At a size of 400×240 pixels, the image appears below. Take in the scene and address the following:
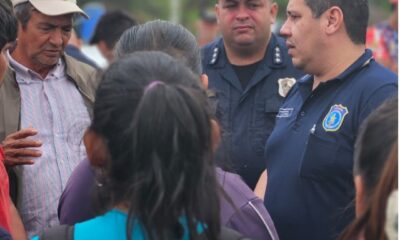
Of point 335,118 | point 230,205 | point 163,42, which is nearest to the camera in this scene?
point 230,205

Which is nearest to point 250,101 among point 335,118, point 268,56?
point 268,56

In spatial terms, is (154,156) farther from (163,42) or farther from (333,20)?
(333,20)

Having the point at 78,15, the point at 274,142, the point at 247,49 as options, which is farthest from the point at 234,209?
the point at 247,49

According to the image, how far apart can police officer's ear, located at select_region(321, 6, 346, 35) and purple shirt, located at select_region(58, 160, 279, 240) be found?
5.77ft

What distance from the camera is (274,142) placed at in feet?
15.8

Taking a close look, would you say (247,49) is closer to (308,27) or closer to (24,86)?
(308,27)

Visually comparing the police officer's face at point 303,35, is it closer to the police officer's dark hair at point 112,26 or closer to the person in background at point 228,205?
the person in background at point 228,205

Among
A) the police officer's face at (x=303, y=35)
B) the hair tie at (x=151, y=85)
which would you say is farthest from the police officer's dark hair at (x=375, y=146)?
the police officer's face at (x=303, y=35)

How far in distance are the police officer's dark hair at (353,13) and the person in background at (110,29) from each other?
13.6 ft

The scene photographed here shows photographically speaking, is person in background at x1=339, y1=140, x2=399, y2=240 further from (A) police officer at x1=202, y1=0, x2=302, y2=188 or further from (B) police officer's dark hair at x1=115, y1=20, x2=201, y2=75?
(A) police officer at x1=202, y1=0, x2=302, y2=188

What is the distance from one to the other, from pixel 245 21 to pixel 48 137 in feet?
6.00

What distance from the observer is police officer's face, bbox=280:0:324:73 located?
4812 mm

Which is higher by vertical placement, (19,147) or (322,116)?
(322,116)

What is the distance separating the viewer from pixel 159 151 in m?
2.54
